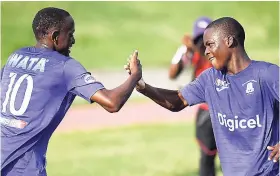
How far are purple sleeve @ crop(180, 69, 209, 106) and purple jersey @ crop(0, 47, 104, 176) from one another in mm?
957

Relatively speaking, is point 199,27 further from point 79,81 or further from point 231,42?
point 79,81

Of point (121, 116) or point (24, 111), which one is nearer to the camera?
point (24, 111)

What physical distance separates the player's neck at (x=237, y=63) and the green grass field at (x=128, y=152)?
204 inches

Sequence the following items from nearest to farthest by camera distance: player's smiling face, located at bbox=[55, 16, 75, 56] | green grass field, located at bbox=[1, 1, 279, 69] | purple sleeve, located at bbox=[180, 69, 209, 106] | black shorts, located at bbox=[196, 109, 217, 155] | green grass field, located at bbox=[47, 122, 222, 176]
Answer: player's smiling face, located at bbox=[55, 16, 75, 56]
purple sleeve, located at bbox=[180, 69, 209, 106]
black shorts, located at bbox=[196, 109, 217, 155]
green grass field, located at bbox=[47, 122, 222, 176]
green grass field, located at bbox=[1, 1, 279, 69]

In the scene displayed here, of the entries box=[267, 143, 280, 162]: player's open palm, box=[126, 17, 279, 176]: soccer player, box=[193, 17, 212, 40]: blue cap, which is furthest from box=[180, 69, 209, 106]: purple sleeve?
box=[193, 17, 212, 40]: blue cap

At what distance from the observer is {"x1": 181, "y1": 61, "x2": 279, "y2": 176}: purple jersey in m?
5.72

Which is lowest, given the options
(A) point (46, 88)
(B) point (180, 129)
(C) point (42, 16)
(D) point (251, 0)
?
(B) point (180, 129)

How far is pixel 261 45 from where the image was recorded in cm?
2931

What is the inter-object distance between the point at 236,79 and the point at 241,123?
0.36 m

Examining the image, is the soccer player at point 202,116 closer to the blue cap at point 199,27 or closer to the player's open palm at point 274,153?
the blue cap at point 199,27

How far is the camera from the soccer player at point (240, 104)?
5.72m

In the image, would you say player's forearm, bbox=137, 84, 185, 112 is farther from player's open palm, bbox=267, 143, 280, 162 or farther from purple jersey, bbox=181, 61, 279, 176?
player's open palm, bbox=267, 143, 280, 162

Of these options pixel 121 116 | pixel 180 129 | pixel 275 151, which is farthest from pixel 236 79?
pixel 121 116

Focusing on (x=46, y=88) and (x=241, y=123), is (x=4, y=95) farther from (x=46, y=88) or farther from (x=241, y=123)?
(x=241, y=123)
